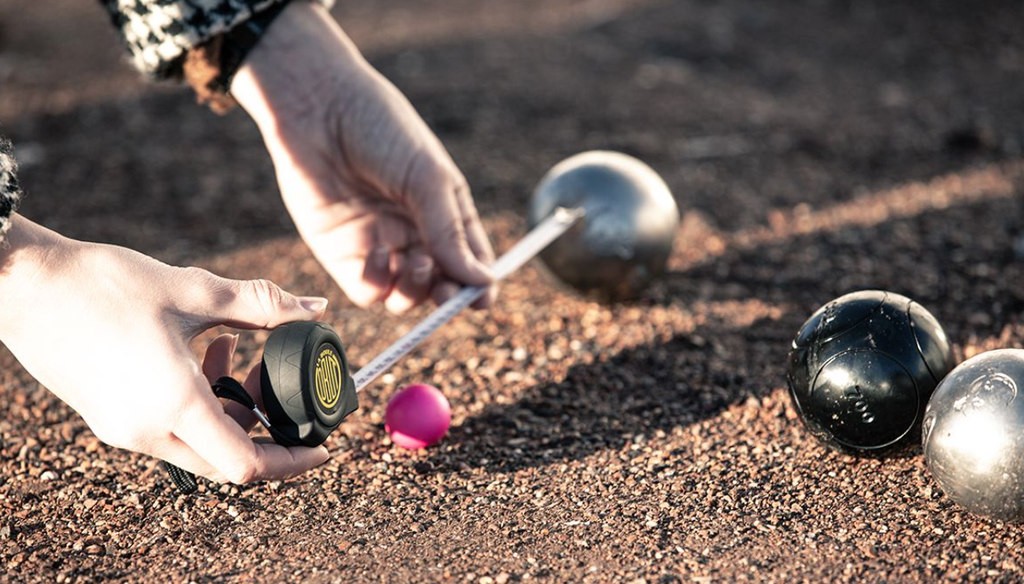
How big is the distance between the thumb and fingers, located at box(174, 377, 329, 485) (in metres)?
0.25

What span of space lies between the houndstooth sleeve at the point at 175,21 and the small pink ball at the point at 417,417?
4.88 feet

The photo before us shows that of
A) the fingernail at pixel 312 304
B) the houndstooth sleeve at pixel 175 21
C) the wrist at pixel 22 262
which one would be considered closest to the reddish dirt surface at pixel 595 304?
the fingernail at pixel 312 304

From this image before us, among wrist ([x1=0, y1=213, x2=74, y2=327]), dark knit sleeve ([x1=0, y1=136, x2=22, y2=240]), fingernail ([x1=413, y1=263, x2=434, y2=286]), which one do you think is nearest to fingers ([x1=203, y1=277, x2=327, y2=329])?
wrist ([x1=0, y1=213, x2=74, y2=327])

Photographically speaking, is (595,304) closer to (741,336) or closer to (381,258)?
(741,336)

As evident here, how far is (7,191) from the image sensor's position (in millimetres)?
2662

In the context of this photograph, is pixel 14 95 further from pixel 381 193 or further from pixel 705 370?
pixel 705 370

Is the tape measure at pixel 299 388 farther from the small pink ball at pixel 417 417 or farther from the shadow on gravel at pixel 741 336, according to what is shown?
the shadow on gravel at pixel 741 336

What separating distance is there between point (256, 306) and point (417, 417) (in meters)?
0.88

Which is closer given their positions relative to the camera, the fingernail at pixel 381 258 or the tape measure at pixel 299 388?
the tape measure at pixel 299 388

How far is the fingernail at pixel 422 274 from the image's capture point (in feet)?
13.1

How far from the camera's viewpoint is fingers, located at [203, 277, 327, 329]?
9.05 feet

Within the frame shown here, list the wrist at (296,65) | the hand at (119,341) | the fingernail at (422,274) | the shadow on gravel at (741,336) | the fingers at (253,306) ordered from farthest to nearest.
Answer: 1. the fingernail at (422,274)
2. the wrist at (296,65)
3. the shadow on gravel at (741,336)
4. the fingers at (253,306)
5. the hand at (119,341)

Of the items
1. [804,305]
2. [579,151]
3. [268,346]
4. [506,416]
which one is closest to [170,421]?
[268,346]

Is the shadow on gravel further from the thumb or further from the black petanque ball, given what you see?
the thumb
